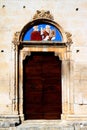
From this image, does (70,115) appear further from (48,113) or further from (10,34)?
(10,34)

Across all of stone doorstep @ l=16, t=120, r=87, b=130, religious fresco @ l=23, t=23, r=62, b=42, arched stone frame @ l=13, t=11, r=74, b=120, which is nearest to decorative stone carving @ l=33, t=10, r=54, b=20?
arched stone frame @ l=13, t=11, r=74, b=120

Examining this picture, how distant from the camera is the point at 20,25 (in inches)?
818

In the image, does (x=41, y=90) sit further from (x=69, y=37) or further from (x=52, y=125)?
(x=69, y=37)

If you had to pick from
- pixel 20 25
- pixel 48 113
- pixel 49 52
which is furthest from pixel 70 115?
pixel 20 25

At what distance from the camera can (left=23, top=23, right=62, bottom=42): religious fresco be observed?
20.9 metres

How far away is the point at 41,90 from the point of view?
21.0 m

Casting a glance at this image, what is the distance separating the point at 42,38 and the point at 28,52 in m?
0.72

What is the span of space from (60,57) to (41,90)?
1.38 meters

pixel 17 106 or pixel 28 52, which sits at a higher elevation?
pixel 28 52

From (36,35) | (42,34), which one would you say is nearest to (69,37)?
(42,34)

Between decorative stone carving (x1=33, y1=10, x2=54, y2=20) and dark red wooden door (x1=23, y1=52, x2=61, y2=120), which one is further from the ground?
decorative stone carving (x1=33, y1=10, x2=54, y2=20)

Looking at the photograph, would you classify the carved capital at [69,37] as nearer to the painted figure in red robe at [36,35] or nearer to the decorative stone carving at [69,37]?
the decorative stone carving at [69,37]

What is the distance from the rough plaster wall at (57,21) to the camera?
20.7 m

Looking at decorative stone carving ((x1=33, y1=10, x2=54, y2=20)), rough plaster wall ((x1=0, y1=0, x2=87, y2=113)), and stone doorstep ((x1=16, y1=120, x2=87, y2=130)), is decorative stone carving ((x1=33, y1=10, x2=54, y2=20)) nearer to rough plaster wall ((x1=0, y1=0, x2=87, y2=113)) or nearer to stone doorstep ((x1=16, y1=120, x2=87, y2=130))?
rough plaster wall ((x1=0, y1=0, x2=87, y2=113))
